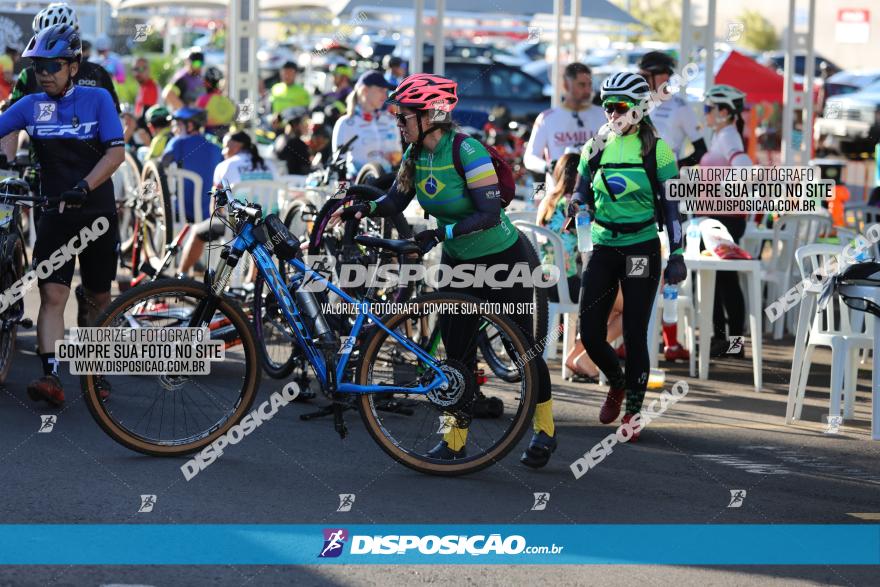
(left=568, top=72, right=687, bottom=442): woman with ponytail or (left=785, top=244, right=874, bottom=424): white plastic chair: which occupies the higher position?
(left=568, top=72, right=687, bottom=442): woman with ponytail

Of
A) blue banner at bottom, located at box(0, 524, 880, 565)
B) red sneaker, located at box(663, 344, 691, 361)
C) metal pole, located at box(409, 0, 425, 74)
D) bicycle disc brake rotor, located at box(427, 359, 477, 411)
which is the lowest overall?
red sneaker, located at box(663, 344, 691, 361)

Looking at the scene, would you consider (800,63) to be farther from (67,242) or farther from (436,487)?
(436,487)

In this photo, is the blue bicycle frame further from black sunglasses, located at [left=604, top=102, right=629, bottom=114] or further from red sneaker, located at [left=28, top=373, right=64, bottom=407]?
black sunglasses, located at [left=604, top=102, right=629, bottom=114]

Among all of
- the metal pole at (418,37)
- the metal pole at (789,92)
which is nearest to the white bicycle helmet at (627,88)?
the metal pole at (418,37)

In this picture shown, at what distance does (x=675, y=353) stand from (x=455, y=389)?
4.25 meters

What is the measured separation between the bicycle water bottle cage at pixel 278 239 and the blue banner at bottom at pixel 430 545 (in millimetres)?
1708

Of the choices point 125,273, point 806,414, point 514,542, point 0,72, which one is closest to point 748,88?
point 0,72

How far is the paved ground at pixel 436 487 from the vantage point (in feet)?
17.7

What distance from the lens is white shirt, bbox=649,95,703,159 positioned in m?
11.4

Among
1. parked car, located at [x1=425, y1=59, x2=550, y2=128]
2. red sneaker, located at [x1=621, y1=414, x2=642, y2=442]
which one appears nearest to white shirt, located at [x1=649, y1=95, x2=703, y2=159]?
red sneaker, located at [x1=621, y1=414, x2=642, y2=442]

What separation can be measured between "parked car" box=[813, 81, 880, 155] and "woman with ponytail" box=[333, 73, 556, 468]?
2252 cm

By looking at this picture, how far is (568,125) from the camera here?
1111cm

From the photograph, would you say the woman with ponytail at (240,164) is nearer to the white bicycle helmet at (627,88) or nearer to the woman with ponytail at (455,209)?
the white bicycle helmet at (627,88)

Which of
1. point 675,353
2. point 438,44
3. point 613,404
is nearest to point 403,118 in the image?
point 613,404
